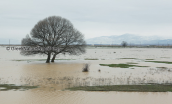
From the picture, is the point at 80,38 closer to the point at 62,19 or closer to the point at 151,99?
the point at 62,19

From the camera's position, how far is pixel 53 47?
3928cm

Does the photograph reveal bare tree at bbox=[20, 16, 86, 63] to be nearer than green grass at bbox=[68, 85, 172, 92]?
No

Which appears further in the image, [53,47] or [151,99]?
[53,47]

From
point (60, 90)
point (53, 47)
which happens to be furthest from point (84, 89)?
point (53, 47)

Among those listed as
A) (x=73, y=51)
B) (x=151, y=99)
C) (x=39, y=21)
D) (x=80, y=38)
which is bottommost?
(x=151, y=99)

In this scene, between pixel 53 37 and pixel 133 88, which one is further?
pixel 53 37

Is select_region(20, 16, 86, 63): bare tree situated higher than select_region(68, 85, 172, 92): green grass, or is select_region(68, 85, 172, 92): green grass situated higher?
select_region(20, 16, 86, 63): bare tree

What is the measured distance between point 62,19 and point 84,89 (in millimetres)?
26768

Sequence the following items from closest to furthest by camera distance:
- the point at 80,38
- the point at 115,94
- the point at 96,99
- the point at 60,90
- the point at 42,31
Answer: the point at 96,99
the point at 115,94
the point at 60,90
the point at 42,31
the point at 80,38

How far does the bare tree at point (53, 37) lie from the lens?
3841cm

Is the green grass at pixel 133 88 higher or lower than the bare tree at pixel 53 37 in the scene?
lower

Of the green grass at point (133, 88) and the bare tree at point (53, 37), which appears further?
the bare tree at point (53, 37)

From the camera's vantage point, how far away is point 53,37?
39469 mm

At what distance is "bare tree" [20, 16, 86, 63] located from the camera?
38406 mm
